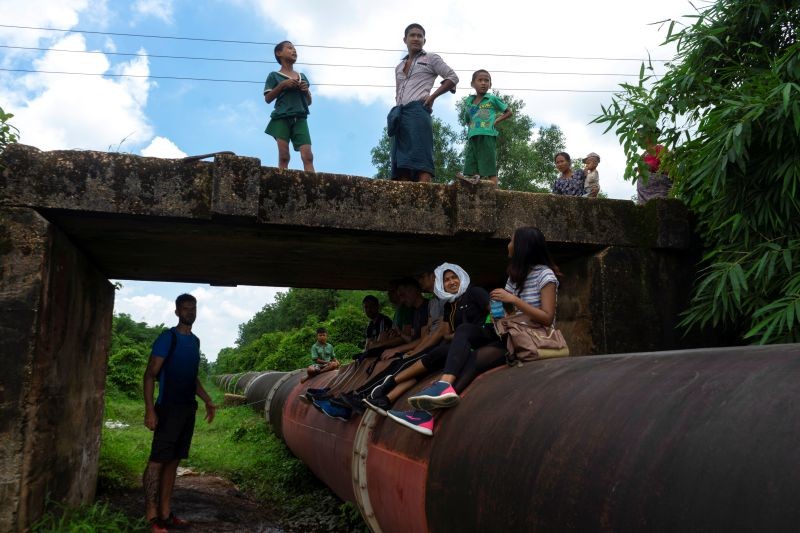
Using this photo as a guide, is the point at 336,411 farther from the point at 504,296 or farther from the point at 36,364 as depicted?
the point at 504,296

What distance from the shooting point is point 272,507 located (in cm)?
745

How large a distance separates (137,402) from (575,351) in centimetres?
1607

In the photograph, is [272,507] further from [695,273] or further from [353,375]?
[695,273]

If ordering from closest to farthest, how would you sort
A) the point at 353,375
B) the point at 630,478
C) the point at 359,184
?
the point at 630,478, the point at 359,184, the point at 353,375

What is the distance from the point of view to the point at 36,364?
4344mm

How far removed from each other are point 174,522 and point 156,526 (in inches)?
12.3

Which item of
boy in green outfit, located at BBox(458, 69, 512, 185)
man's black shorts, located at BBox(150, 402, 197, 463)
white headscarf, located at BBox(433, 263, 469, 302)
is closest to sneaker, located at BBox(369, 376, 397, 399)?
white headscarf, located at BBox(433, 263, 469, 302)

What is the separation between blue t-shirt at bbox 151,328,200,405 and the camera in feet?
18.7

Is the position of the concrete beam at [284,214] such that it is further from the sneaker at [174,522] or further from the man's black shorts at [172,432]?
the sneaker at [174,522]

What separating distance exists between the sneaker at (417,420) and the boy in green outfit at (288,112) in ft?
10.0

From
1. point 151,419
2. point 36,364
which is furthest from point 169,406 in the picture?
point 36,364

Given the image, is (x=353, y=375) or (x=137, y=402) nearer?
(x=353, y=375)

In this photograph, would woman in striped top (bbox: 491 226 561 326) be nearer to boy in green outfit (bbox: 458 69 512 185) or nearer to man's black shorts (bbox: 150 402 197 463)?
boy in green outfit (bbox: 458 69 512 185)

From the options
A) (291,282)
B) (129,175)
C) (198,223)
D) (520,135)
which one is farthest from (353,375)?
(520,135)
